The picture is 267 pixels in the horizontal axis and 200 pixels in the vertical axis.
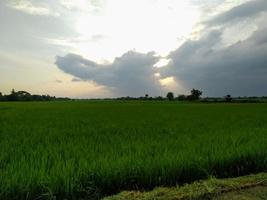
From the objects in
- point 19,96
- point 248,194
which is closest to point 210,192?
point 248,194

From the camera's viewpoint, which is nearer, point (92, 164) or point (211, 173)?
point (92, 164)

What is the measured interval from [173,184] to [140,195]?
31.5 inches

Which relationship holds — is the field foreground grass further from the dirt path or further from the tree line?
the tree line

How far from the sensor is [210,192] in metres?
3.62

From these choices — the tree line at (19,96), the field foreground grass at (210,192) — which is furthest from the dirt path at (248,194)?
the tree line at (19,96)

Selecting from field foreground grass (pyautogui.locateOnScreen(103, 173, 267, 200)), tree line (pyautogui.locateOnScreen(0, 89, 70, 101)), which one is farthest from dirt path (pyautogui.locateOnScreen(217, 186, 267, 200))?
tree line (pyautogui.locateOnScreen(0, 89, 70, 101))

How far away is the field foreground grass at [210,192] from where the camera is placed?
11.5 ft

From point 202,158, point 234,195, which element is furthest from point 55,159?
point 234,195

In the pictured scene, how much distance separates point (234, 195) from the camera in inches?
142

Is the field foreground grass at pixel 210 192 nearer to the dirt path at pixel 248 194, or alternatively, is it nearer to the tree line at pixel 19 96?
the dirt path at pixel 248 194

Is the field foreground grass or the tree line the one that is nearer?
the field foreground grass

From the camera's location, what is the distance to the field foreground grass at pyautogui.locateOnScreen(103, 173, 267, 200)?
3492 mm

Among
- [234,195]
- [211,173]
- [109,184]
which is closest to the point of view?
[234,195]

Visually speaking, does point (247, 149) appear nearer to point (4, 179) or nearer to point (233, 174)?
point (233, 174)
